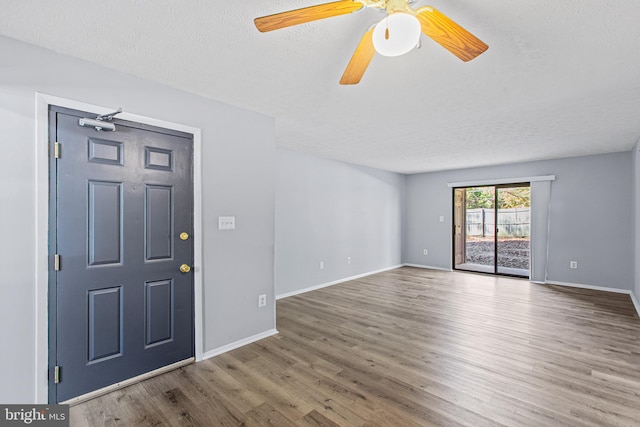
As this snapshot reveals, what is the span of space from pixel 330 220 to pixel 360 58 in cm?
399

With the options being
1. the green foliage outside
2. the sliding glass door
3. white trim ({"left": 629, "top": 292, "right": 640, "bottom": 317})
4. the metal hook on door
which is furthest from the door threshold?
the green foliage outside

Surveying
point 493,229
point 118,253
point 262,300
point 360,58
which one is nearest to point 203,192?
point 118,253

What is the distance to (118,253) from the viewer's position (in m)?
2.21

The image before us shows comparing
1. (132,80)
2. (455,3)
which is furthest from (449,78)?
(132,80)

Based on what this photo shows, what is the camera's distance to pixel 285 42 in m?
1.82

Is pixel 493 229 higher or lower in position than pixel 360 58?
lower

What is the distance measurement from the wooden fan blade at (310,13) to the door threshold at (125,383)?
103 inches

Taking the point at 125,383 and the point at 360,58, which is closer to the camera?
the point at 360,58

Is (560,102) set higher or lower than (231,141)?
higher

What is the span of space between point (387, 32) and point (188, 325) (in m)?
2.62

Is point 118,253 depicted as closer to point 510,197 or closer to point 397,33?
point 397,33

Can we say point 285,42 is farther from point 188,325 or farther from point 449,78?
point 188,325

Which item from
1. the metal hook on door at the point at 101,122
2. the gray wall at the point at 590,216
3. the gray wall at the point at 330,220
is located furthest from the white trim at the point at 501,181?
the metal hook on door at the point at 101,122

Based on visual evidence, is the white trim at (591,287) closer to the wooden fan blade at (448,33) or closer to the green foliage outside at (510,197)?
the green foliage outside at (510,197)
